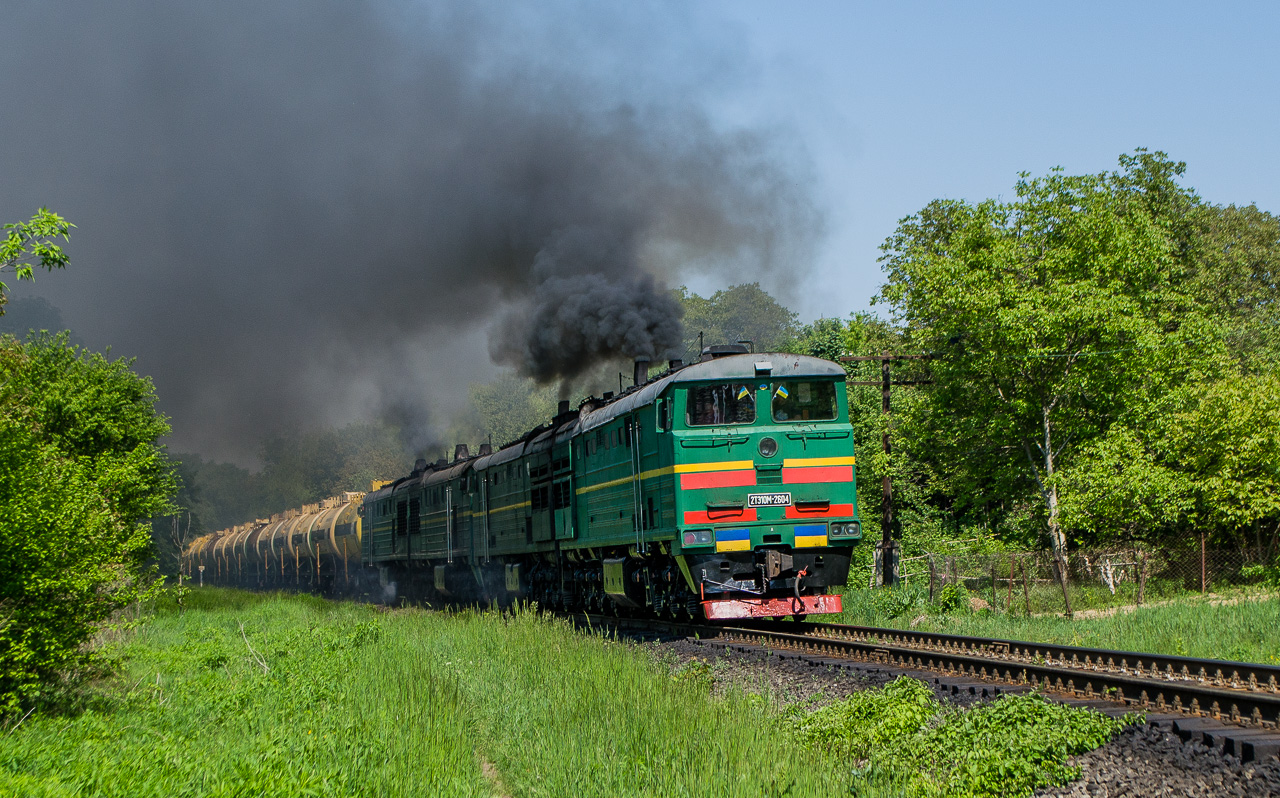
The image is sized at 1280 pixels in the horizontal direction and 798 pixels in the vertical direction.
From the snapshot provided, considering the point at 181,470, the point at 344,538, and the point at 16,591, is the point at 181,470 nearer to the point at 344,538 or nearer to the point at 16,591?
the point at 344,538

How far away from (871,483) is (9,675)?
32211mm

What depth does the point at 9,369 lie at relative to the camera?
62.8 ft

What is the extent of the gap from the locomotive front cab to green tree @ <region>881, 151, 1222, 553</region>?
12818mm

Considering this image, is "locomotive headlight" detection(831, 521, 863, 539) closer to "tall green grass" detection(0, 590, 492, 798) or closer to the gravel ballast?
the gravel ballast

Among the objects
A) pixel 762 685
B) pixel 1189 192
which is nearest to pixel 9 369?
pixel 762 685

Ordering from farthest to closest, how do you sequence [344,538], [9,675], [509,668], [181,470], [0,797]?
1. [181,470]
2. [344,538]
3. [509,668]
4. [9,675]
5. [0,797]

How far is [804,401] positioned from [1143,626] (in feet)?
18.6

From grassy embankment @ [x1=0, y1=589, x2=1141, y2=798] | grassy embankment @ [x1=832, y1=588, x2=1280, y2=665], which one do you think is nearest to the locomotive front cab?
grassy embankment @ [x1=0, y1=589, x2=1141, y2=798]

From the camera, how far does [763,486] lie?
1534 cm

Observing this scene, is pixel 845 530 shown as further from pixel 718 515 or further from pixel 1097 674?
pixel 1097 674

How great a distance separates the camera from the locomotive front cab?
15070mm

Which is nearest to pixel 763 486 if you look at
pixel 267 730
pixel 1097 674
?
pixel 1097 674

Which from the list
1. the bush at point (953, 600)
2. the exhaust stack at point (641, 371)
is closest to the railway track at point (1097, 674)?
the bush at point (953, 600)

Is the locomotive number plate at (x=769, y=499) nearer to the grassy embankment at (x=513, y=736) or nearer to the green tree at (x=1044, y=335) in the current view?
the grassy embankment at (x=513, y=736)
